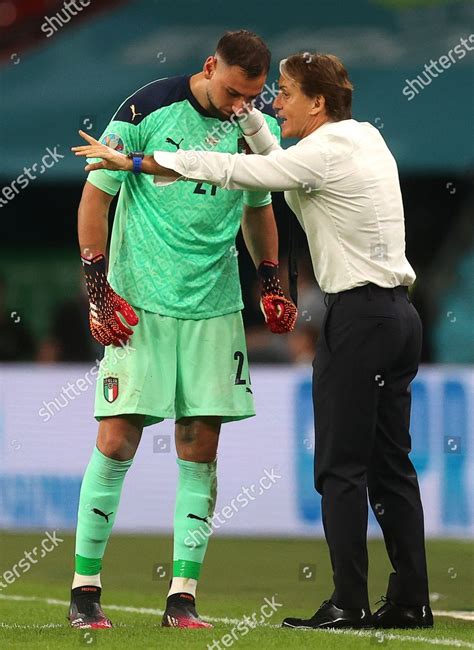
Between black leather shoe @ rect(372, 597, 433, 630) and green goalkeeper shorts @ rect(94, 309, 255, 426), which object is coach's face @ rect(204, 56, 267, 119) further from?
black leather shoe @ rect(372, 597, 433, 630)

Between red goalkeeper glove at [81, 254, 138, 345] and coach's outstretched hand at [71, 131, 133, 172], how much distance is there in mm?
412

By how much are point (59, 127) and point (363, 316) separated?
957 cm

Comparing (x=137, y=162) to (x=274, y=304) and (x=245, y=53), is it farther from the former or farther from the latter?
(x=274, y=304)

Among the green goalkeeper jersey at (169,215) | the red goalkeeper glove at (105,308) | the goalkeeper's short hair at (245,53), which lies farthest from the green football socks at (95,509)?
the goalkeeper's short hair at (245,53)

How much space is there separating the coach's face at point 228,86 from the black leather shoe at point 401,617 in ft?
6.29

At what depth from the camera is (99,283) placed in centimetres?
508

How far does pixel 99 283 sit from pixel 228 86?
86 cm

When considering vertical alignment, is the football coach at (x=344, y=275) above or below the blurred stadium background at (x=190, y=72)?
below

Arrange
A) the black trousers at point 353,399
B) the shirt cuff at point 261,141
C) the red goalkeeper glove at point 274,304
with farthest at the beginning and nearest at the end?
the red goalkeeper glove at point 274,304
the shirt cuff at point 261,141
the black trousers at point 353,399

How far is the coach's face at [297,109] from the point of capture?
4.95 meters

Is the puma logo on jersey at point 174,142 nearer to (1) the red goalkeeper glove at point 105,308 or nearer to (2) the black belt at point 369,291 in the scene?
(1) the red goalkeeper glove at point 105,308

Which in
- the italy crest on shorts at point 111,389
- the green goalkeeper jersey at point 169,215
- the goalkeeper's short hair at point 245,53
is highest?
the goalkeeper's short hair at point 245,53

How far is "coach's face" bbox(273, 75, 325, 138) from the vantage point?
4.95 m

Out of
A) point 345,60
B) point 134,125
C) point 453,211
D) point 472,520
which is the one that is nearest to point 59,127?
point 345,60
